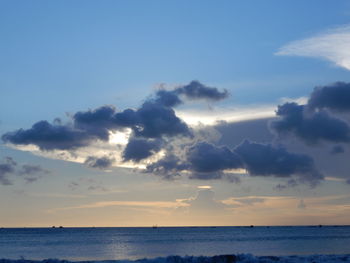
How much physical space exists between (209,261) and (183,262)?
278 centimetres

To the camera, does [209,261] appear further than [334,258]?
No

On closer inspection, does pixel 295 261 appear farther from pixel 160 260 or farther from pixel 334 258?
pixel 160 260

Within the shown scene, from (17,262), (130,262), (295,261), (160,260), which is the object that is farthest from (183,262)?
(17,262)

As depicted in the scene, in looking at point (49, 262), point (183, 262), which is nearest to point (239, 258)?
point (183, 262)

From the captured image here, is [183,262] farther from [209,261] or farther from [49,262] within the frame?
[49,262]

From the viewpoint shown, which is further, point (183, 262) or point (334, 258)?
point (334, 258)

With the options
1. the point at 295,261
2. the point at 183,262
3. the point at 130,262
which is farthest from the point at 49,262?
the point at 295,261

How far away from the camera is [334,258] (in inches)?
2213

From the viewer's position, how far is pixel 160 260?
172ft

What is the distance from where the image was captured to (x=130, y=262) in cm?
5222

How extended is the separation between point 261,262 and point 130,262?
45.0 feet

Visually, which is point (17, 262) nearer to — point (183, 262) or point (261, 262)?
point (183, 262)

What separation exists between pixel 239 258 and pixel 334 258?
11934 millimetres

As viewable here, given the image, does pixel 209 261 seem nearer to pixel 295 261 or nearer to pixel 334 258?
pixel 295 261
